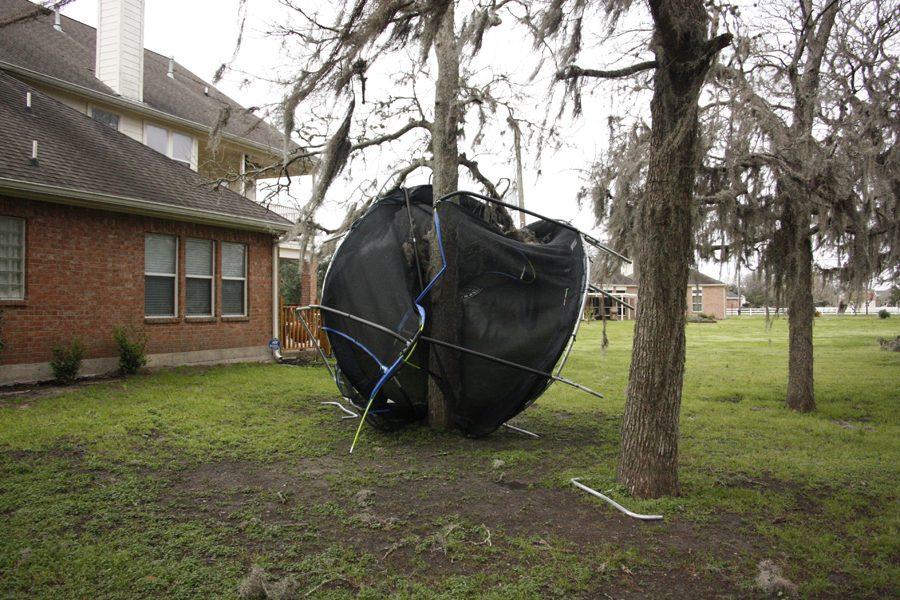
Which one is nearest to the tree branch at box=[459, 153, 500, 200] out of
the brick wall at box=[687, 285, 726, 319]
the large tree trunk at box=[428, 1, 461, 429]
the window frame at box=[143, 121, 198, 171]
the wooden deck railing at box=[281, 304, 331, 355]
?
the large tree trunk at box=[428, 1, 461, 429]

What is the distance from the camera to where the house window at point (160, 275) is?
11.2m

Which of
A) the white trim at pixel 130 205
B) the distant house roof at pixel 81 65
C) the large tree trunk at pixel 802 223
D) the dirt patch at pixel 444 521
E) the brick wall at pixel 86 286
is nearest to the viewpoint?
the dirt patch at pixel 444 521

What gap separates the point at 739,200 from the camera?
799cm

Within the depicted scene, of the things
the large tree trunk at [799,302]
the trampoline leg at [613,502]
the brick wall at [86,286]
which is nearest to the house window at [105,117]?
the brick wall at [86,286]

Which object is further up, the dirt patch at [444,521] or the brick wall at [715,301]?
the brick wall at [715,301]

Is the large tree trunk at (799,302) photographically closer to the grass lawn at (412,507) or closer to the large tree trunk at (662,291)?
the grass lawn at (412,507)

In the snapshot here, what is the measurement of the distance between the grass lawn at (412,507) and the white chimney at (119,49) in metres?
8.98

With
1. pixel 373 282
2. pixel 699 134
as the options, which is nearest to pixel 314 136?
pixel 373 282

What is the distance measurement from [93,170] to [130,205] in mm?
974

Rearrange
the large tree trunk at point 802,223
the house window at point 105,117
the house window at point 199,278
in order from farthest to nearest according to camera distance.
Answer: the house window at point 105,117
the house window at point 199,278
the large tree trunk at point 802,223

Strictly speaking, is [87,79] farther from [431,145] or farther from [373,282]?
[373,282]

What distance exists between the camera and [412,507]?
4.68m

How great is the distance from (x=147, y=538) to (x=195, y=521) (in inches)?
14.7

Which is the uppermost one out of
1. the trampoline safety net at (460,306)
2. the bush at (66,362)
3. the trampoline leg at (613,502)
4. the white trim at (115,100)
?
the white trim at (115,100)
